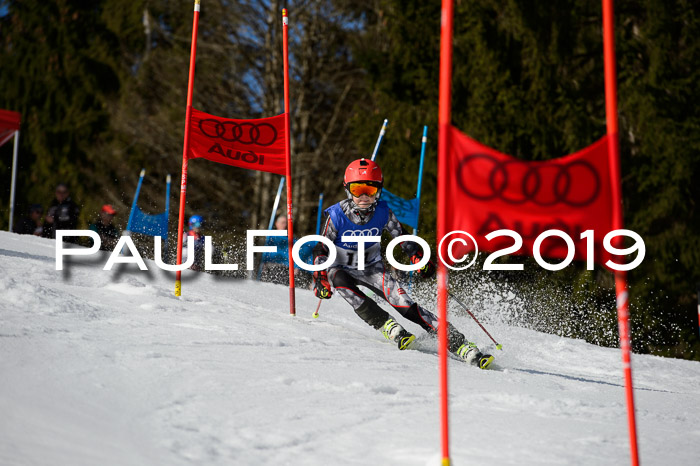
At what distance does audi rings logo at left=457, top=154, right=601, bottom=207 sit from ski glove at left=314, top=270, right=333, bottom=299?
3105mm

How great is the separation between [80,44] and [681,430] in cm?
2666

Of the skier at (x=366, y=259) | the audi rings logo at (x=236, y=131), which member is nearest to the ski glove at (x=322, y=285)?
the skier at (x=366, y=259)

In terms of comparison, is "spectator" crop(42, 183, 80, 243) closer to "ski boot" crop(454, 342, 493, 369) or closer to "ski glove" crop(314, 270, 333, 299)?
"ski glove" crop(314, 270, 333, 299)

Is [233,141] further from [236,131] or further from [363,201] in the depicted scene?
[363,201]

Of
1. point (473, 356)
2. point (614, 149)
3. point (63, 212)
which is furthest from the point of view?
point (63, 212)

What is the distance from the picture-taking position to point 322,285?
20.9 feet

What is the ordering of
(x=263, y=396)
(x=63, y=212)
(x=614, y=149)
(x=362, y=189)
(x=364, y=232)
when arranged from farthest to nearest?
(x=63, y=212)
(x=364, y=232)
(x=362, y=189)
(x=263, y=396)
(x=614, y=149)

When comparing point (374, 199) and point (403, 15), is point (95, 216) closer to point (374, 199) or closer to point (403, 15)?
point (403, 15)

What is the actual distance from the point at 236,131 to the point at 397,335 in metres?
2.80

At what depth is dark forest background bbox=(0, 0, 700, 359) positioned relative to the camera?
12.8 m

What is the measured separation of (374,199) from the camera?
21.2 feet

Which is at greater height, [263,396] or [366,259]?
[366,259]

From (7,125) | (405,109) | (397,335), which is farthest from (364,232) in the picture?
(405,109)

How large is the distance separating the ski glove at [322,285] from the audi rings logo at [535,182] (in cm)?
311
